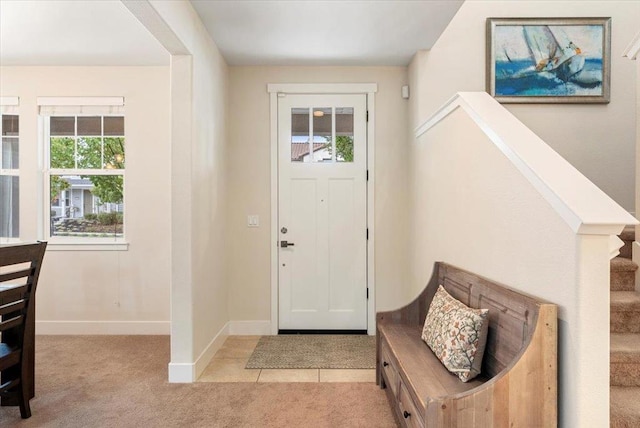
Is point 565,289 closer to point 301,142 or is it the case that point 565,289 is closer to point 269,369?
point 269,369

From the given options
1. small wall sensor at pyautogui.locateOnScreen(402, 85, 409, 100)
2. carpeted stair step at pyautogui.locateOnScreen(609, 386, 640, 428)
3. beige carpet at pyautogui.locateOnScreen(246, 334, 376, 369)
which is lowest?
beige carpet at pyautogui.locateOnScreen(246, 334, 376, 369)

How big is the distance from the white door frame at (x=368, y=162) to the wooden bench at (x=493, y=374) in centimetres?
A: 159

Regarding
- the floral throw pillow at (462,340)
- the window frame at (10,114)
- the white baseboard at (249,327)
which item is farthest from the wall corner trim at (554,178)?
the window frame at (10,114)

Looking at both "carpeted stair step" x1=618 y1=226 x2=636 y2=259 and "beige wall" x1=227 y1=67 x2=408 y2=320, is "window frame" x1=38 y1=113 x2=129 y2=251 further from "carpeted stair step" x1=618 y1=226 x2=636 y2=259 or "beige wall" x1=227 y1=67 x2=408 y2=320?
"carpeted stair step" x1=618 y1=226 x2=636 y2=259

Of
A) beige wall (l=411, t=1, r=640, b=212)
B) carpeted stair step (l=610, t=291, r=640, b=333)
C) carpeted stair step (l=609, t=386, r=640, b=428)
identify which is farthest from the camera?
beige wall (l=411, t=1, r=640, b=212)

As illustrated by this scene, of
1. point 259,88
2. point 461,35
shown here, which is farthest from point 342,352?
point 461,35

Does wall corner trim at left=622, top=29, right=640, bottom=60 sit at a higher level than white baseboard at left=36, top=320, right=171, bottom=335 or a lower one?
higher

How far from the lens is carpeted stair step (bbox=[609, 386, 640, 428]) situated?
1459 millimetres

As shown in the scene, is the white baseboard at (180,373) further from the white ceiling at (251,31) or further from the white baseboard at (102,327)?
the white ceiling at (251,31)

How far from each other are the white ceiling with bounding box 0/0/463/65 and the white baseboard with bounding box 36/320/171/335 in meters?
2.49

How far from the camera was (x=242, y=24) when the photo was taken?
287 centimetres

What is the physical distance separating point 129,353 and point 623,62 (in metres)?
5.05

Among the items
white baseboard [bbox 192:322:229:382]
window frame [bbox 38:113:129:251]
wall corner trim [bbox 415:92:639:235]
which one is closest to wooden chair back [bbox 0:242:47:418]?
white baseboard [bbox 192:322:229:382]

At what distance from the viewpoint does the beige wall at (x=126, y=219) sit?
12.1 ft
